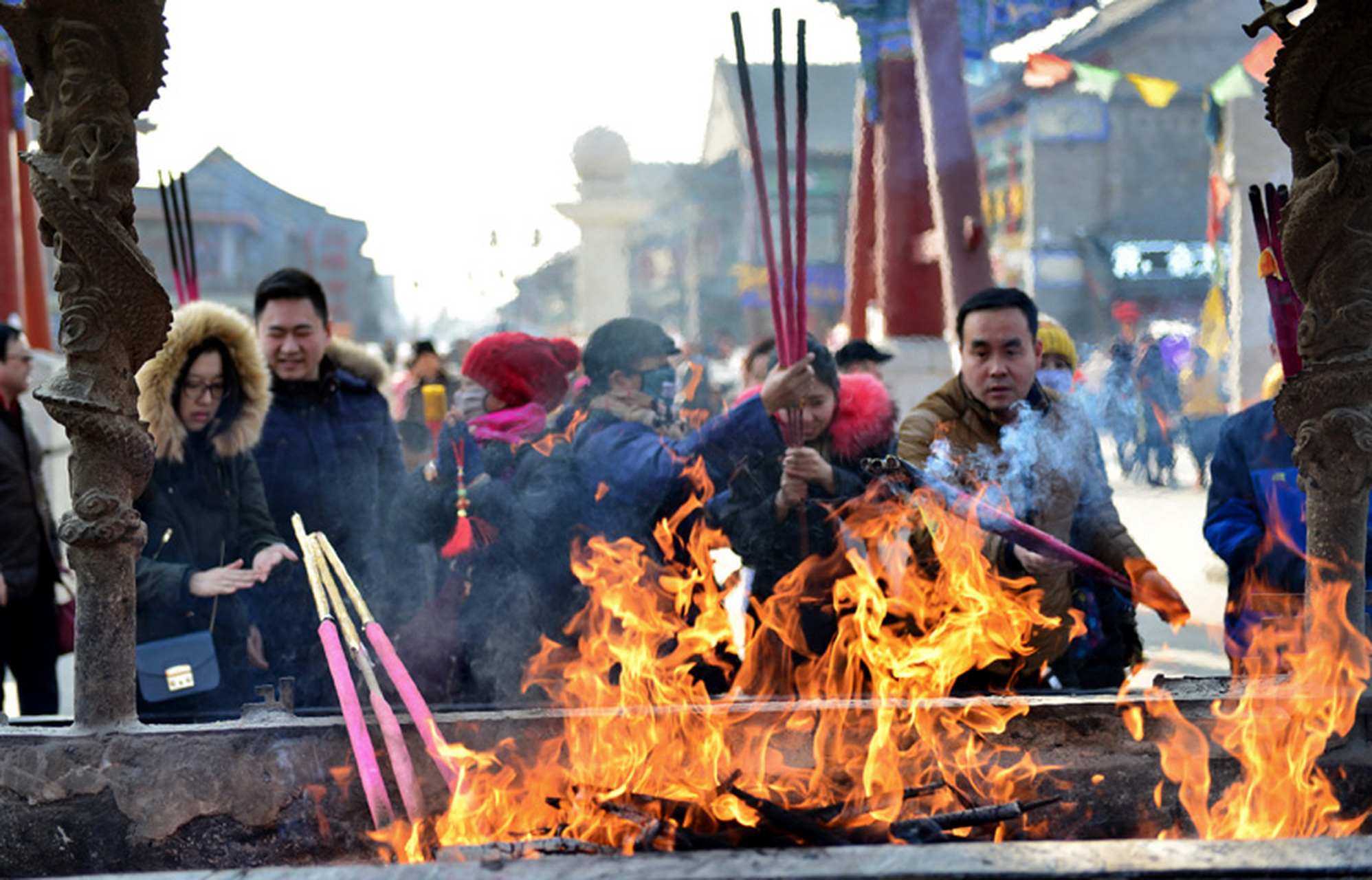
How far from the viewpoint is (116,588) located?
2.58m

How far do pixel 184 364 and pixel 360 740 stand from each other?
1502 mm

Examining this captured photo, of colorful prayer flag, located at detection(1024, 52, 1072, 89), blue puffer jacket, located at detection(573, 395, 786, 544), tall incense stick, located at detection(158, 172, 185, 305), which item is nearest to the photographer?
blue puffer jacket, located at detection(573, 395, 786, 544)

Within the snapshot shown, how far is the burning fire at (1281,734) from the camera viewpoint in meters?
2.50

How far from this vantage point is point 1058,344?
4.30m

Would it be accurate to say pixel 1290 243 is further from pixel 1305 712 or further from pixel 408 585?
pixel 408 585

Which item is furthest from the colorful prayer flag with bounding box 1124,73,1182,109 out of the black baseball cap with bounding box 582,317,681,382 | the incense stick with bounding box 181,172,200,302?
the incense stick with bounding box 181,172,200,302

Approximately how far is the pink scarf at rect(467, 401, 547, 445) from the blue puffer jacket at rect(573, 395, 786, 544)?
7.3 inches

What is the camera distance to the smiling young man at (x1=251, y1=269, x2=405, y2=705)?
350 centimetres

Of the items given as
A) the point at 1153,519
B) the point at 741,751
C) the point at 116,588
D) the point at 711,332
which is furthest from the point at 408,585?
the point at 711,332

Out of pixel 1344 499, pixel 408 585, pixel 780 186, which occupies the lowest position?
pixel 408 585

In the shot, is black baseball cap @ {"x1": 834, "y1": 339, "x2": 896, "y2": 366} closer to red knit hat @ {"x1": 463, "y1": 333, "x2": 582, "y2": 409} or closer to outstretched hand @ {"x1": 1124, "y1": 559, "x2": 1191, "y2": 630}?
red knit hat @ {"x1": 463, "y1": 333, "x2": 582, "y2": 409}

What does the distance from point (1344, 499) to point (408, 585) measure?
2.91m

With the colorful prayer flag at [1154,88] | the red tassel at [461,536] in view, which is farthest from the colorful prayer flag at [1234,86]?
the red tassel at [461,536]

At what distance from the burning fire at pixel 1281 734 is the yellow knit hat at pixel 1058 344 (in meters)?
1.78
